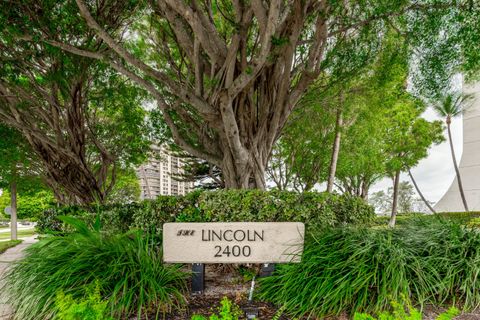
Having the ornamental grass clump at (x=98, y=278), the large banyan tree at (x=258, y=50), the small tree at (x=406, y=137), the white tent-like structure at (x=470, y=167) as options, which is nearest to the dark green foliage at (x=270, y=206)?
the ornamental grass clump at (x=98, y=278)

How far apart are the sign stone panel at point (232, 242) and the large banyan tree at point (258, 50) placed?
2388 mm

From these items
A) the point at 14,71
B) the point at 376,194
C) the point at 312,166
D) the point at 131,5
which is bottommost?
the point at 376,194

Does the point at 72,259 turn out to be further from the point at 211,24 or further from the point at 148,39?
the point at 148,39

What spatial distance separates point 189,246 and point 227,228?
0.44 meters

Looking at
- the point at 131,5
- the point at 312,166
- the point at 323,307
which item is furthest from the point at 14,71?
the point at 312,166

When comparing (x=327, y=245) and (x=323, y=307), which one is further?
(x=327, y=245)

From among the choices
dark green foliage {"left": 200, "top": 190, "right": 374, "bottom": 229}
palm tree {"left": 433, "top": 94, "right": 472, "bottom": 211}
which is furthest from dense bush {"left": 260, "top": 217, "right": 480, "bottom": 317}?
palm tree {"left": 433, "top": 94, "right": 472, "bottom": 211}

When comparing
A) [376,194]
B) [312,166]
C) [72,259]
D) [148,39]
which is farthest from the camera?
[376,194]

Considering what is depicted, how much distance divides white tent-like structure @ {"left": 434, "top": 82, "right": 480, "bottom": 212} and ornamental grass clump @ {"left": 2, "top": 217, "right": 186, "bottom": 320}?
24.4 meters

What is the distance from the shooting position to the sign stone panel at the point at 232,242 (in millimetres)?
3289

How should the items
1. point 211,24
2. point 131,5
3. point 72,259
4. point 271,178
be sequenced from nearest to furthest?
point 72,259, point 211,24, point 131,5, point 271,178

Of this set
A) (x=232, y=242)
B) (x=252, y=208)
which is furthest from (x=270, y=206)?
(x=232, y=242)

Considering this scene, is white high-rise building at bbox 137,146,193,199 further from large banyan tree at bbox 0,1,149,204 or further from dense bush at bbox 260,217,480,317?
dense bush at bbox 260,217,480,317

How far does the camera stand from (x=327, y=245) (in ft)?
10.5
